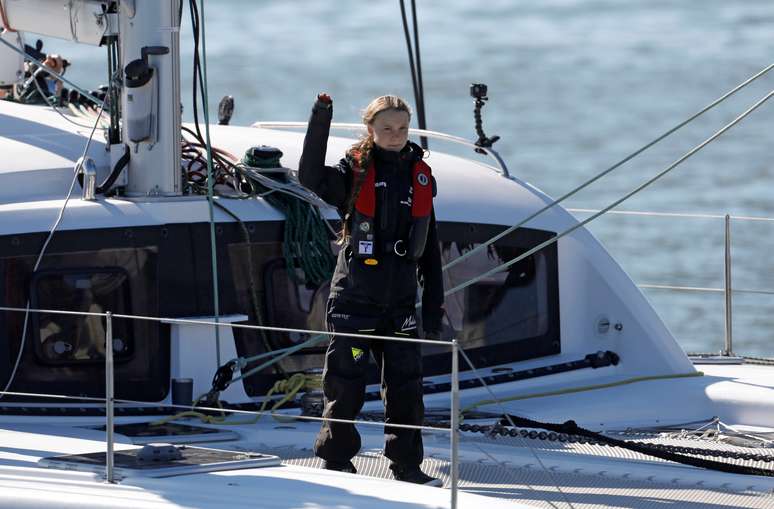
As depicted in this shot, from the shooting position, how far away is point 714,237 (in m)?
19.1

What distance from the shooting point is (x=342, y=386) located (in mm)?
5520

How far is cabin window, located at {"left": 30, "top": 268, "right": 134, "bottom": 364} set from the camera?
6.39 meters

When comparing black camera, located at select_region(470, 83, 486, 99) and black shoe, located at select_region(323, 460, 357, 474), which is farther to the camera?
black camera, located at select_region(470, 83, 486, 99)

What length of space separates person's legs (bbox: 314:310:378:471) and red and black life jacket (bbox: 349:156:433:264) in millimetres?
246

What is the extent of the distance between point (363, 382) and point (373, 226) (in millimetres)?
551

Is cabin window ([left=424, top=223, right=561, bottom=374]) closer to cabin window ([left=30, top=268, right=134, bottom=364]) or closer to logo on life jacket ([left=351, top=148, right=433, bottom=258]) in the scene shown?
cabin window ([left=30, top=268, right=134, bottom=364])

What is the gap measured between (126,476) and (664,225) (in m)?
15.1

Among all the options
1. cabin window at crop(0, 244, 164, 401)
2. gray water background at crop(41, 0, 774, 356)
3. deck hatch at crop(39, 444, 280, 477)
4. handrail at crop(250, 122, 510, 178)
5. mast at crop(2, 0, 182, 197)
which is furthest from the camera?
gray water background at crop(41, 0, 774, 356)

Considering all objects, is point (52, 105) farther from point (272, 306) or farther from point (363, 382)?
point (363, 382)

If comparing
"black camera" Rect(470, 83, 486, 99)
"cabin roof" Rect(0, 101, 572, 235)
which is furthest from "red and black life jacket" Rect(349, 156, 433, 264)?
"black camera" Rect(470, 83, 486, 99)

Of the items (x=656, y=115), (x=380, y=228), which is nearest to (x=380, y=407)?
(x=380, y=228)

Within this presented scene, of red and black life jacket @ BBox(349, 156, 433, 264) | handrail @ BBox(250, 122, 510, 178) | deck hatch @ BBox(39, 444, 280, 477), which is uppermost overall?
handrail @ BBox(250, 122, 510, 178)

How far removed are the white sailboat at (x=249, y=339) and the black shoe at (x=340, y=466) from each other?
16cm

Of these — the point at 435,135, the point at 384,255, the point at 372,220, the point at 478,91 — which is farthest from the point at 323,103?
the point at 478,91
